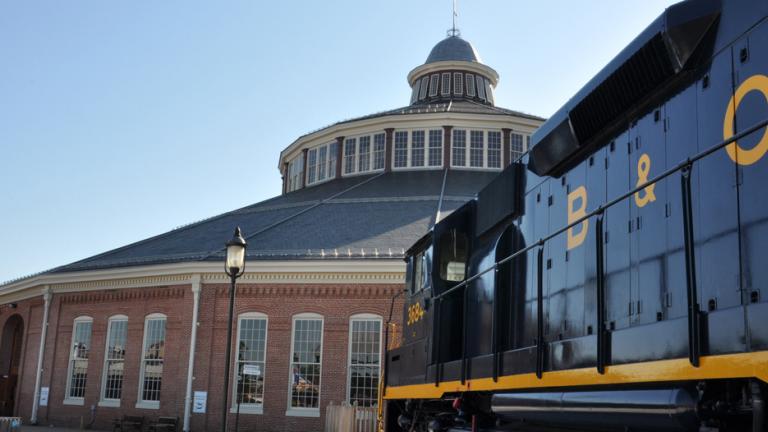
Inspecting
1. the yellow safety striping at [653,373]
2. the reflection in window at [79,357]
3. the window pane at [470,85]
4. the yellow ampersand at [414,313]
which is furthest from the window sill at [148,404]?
the window pane at [470,85]

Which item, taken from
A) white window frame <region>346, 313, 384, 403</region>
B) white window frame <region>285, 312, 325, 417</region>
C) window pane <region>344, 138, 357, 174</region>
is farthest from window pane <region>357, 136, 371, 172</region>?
white window frame <region>346, 313, 384, 403</region>

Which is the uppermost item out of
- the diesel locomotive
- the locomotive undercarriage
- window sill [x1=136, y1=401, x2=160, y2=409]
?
the diesel locomotive

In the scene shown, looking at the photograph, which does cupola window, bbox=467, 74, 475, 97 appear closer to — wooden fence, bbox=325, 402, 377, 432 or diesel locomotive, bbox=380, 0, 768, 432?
wooden fence, bbox=325, 402, 377, 432

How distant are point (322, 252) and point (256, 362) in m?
4.39

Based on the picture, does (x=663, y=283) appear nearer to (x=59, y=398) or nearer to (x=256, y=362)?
(x=256, y=362)

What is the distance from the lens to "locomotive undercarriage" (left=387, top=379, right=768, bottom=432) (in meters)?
4.57

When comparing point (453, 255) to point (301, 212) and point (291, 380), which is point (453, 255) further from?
point (301, 212)

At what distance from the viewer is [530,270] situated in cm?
845

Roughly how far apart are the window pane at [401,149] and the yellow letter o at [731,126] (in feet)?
98.2

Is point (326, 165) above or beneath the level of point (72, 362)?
above

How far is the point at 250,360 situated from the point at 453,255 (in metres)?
16.9

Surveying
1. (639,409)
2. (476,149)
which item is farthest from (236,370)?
(639,409)

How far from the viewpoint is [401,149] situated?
116 feet

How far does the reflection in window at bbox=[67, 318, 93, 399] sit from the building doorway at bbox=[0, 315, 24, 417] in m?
5.35
